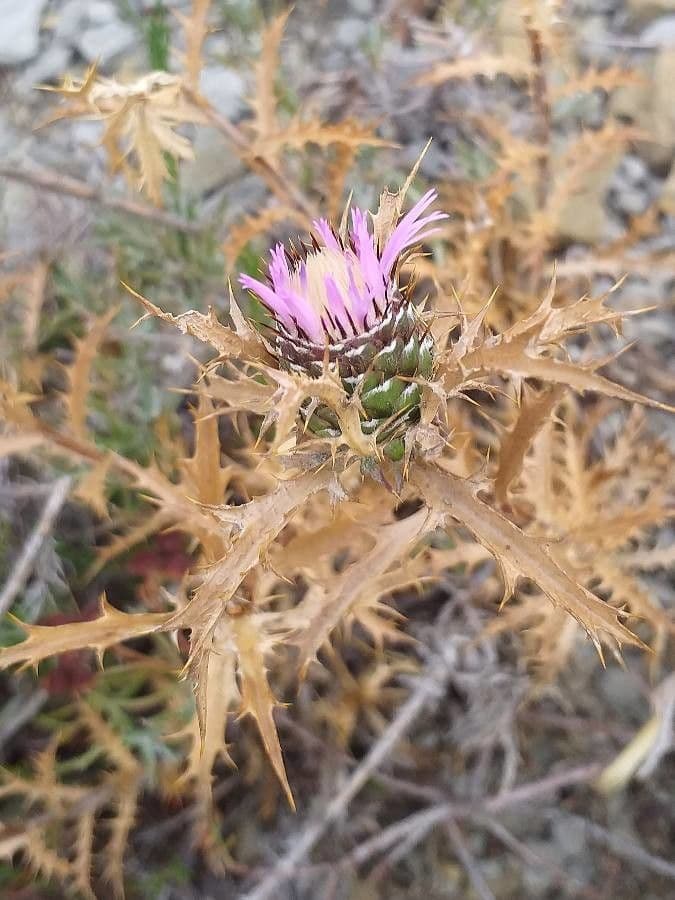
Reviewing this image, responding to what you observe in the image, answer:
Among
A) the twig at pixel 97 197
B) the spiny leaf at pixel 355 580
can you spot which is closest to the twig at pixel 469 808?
the spiny leaf at pixel 355 580

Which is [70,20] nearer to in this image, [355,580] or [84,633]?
[84,633]

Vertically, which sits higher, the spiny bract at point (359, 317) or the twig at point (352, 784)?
the spiny bract at point (359, 317)

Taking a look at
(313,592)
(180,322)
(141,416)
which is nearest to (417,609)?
(313,592)

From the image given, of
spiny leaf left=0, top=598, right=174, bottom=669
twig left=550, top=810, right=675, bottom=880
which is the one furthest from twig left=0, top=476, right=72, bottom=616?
twig left=550, top=810, right=675, bottom=880

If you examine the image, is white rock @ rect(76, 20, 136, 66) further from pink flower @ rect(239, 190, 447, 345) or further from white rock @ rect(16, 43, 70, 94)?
pink flower @ rect(239, 190, 447, 345)

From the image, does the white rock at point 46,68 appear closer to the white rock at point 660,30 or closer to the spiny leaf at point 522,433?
the white rock at point 660,30
